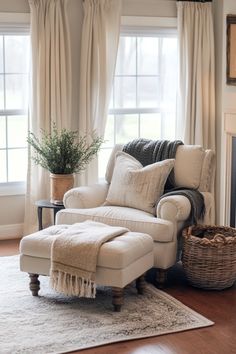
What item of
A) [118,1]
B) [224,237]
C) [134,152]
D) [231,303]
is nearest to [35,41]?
[118,1]

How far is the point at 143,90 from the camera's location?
6.45 meters

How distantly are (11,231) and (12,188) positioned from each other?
422 mm

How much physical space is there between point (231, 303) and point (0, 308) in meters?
1.54

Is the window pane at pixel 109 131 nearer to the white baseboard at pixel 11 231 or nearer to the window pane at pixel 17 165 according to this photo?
the window pane at pixel 17 165

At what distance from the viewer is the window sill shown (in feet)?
19.6

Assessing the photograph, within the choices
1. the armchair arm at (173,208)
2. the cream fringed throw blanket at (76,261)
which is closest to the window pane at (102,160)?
the armchair arm at (173,208)

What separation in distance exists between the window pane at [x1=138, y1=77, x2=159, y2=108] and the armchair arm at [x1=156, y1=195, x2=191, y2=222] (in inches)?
83.6

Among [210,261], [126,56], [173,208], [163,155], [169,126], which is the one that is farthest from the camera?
[169,126]

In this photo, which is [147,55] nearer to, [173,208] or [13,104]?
[13,104]

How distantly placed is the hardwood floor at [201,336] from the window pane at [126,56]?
268 cm

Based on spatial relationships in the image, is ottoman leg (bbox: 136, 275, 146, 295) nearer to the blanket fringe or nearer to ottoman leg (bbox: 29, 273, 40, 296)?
the blanket fringe

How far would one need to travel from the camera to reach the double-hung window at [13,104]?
19.3ft

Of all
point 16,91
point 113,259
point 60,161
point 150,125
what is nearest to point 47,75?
point 16,91

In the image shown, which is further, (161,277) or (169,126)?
(169,126)
